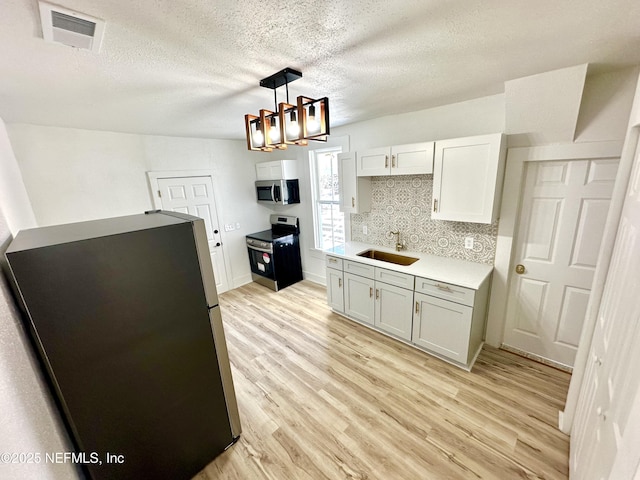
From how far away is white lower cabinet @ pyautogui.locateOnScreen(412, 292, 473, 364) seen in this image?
2.26 m

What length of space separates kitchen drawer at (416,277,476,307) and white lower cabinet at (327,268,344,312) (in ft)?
3.41

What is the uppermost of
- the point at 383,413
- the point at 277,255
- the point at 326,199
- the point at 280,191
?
the point at 280,191

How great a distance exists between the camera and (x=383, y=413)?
6.50 feet

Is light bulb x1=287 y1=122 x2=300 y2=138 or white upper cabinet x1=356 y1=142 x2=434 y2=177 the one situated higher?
light bulb x1=287 y1=122 x2=300 y2=138

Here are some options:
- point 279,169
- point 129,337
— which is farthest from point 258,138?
point 279,169

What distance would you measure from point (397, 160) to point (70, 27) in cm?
252

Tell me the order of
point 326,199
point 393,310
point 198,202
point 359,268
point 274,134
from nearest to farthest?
point 274,134
point 393,310
point 359,268
point 198,202
point 326,199

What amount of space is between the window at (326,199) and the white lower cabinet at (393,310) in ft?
4.36

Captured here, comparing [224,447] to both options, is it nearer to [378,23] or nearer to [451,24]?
[378,23]

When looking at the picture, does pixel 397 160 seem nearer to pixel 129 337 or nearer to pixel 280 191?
pixel 280 191

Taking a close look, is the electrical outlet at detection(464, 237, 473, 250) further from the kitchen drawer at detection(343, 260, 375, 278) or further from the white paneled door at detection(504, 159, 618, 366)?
the kitchen drawer at detection(343, 260, 375, 278)

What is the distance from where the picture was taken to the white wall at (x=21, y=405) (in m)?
0.71

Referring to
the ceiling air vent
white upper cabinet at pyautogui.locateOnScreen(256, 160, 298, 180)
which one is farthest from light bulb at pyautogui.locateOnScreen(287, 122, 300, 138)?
white upper cabinet at pyautogui.locateOnScreen(256, 160, 298, 180)

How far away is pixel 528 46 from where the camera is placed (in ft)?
4.56
